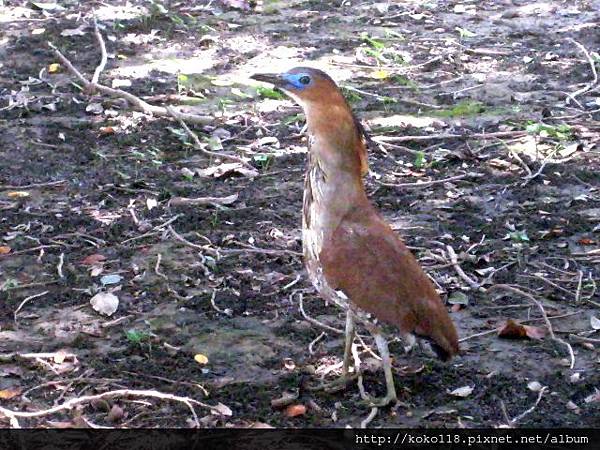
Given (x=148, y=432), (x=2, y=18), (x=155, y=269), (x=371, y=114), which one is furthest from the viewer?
(x=2, y=18)

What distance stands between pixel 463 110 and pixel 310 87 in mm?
3442

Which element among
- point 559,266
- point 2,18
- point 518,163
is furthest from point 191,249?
point 2,18

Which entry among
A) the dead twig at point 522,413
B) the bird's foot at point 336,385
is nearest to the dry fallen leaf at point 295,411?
the bird's foot at point 336,385

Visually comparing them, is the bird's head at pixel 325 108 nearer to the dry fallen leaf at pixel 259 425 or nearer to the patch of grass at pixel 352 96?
the dry fallen leaf at pixel 259 425

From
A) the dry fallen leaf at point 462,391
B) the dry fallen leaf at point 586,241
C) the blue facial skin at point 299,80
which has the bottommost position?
the dry fallen leaf at point 586,241

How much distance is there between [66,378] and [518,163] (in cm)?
334

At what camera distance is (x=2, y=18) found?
28.1ft

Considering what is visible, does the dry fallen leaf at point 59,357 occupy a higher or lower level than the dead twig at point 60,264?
higher

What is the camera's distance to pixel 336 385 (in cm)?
407

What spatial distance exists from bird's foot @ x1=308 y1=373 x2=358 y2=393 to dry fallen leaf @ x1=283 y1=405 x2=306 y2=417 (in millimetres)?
154

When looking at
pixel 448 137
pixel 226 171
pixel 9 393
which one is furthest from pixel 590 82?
pixel 9 393

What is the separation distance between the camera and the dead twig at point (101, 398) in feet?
12.3

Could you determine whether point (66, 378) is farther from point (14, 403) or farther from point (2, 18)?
point (2, 18)

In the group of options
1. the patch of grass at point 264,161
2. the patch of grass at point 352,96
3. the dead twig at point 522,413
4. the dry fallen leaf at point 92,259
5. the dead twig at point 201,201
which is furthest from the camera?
the patch of grass at point 352,96
